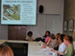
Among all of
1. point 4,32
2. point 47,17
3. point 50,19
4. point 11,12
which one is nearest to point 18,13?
point 11,12

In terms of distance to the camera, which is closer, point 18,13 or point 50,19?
point 18,13

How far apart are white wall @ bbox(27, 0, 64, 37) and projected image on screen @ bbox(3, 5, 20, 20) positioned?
1.01 metres

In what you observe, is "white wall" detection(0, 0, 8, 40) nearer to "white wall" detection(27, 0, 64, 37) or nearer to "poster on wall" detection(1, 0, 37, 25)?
"poster on wall" detection(1, 0, 37, 25)

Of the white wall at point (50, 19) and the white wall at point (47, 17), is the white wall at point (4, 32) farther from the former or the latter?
the white wall at point (50, 19)

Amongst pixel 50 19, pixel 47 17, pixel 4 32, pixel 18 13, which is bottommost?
pixel 4 32

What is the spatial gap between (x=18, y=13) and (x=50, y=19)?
1.88 meters

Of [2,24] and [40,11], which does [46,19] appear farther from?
[2,24]

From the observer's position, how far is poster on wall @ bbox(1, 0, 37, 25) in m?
7.87

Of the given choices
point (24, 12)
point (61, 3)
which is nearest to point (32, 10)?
point (24, 12)

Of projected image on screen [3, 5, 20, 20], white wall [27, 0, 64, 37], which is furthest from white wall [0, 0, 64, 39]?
projected image on screen [3, 5, 20, 20]

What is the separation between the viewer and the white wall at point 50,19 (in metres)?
8.18

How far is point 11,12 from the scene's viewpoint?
7973 mm

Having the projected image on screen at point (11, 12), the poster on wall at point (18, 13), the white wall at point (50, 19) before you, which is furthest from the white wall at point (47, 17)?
the projected image on screen at point (11, 12)

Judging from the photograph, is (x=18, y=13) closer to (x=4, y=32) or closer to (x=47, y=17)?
(x=4, y=32)
